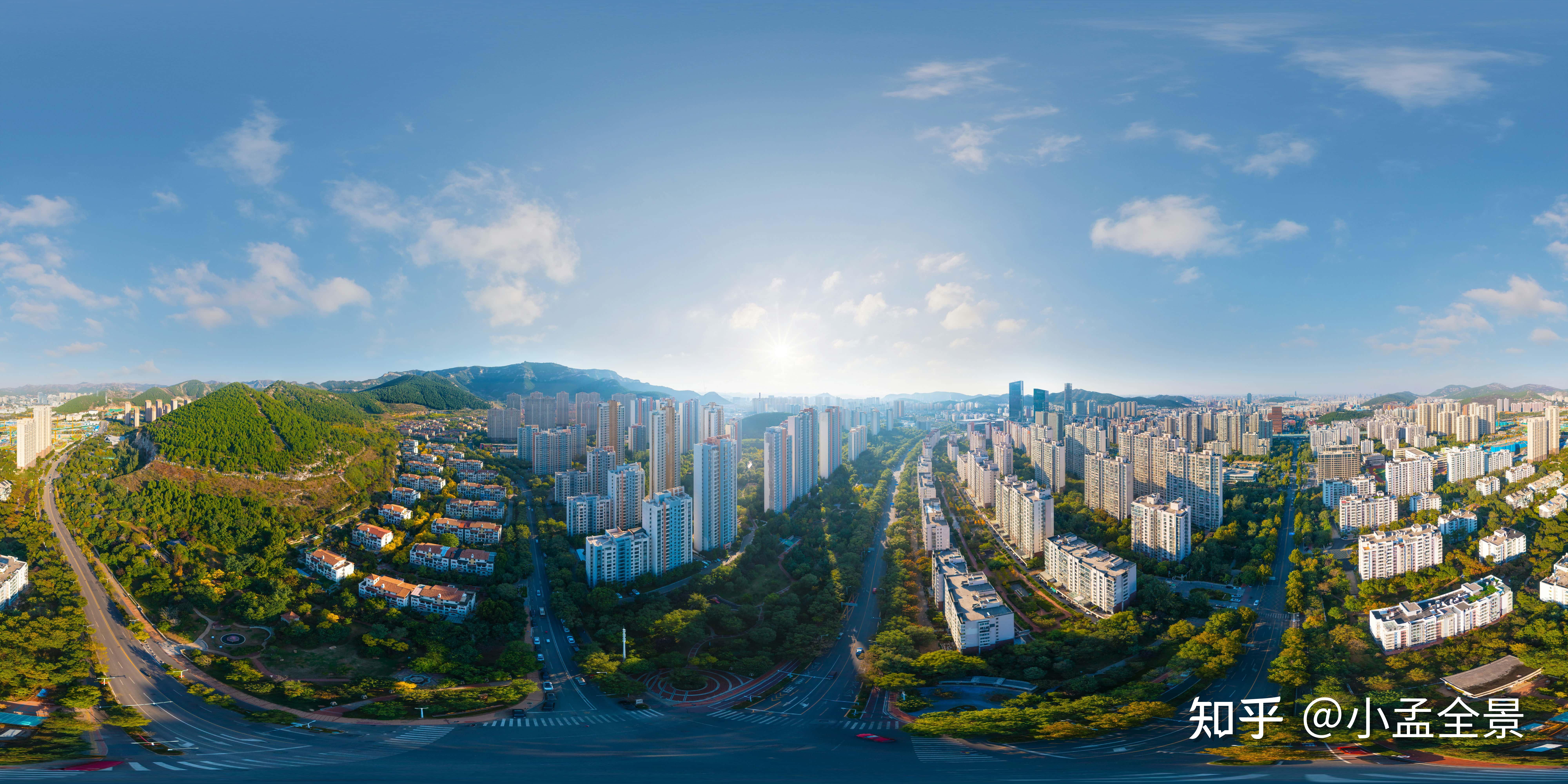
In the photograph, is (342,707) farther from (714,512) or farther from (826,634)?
(714,512)

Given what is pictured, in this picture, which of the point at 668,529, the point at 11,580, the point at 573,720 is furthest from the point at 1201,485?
the point at 11,580

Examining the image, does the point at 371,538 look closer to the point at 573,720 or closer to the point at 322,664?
the point at 322,664

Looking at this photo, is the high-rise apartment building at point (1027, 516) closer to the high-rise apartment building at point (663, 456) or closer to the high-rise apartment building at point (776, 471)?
the high-rise apartment building at point (776, 471)

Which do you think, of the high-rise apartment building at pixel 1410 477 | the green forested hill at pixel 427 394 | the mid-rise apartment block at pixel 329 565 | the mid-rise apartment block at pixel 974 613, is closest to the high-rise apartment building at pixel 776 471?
the mid-rise apartment block at pixel 974 613

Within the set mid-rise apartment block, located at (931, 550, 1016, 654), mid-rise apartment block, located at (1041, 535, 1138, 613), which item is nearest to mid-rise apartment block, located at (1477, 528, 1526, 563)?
mid-rise apartment block, located at (1041, 535, 1138, 613)

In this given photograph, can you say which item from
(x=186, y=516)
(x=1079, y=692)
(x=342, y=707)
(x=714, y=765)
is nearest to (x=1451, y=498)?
(x=1079, y=692)

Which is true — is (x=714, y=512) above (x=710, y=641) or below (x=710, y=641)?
above
